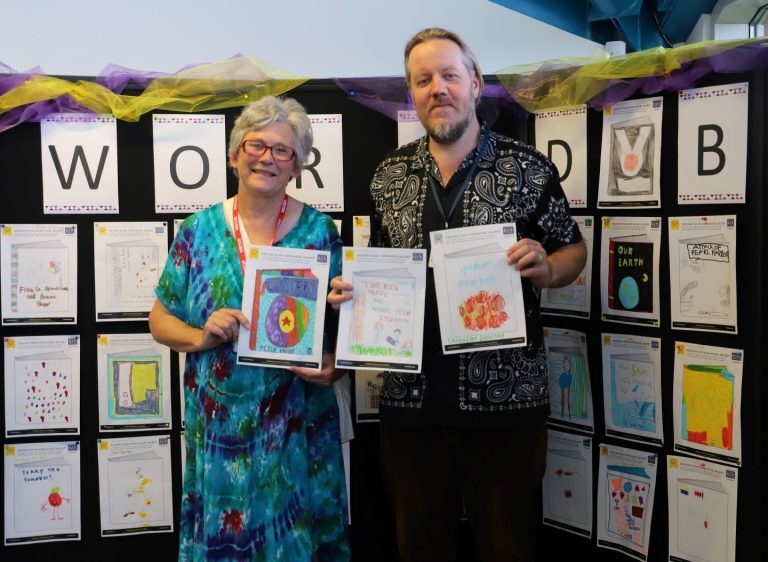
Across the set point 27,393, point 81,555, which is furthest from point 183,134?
point 81,555

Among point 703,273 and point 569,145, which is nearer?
point 703,273

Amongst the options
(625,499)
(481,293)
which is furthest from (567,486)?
(481,293)

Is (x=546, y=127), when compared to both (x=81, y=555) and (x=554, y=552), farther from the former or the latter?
(x=81, y=555)

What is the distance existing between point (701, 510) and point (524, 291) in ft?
3.01

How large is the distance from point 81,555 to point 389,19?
292 cm

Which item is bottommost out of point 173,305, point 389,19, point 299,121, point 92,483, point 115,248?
point 92,483

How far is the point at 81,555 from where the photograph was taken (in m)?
2.52

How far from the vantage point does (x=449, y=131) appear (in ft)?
6.14

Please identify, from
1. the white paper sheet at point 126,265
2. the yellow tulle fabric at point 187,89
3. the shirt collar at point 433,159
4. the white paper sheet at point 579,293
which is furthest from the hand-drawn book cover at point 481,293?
the white paper sheet at point 126,265

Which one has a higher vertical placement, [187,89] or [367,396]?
[187,89]

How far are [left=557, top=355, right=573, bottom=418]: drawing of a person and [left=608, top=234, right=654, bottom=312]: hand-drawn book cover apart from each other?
279 millimetres

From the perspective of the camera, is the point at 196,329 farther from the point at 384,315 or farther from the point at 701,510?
the point at 701,510

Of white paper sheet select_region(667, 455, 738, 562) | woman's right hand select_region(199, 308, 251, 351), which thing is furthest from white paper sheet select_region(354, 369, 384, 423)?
white paper sheet select_region(667, 455, 738, 562)

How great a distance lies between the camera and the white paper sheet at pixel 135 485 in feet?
8.25
